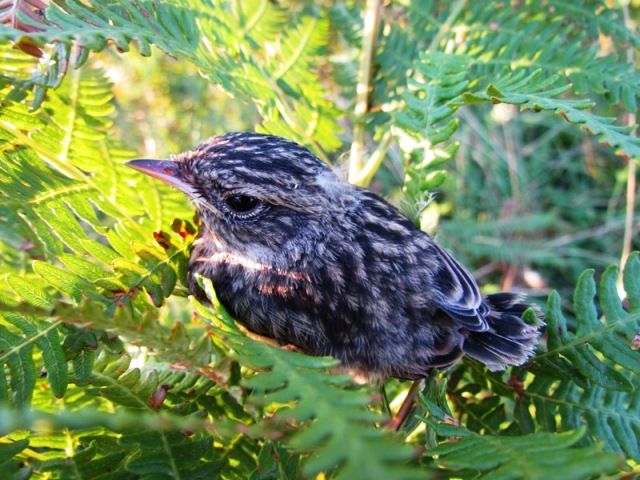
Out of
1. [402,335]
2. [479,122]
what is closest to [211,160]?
[402,335]

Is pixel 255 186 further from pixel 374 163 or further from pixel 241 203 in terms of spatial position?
pixel 374 163

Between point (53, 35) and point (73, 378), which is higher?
point (53, 35)

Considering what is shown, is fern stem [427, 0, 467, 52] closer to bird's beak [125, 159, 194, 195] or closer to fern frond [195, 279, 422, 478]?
bird's beak [125, 159, 194, 195]

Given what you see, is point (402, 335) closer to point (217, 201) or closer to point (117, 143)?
point (217, 201)

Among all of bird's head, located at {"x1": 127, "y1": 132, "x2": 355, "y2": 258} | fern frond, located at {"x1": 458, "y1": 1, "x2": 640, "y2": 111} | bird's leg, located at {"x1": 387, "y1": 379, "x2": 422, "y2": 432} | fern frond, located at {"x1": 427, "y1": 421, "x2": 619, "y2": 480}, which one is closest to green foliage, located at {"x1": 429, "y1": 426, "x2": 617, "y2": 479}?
fern frond, located at {"x1": 427, "y1": 421, "x2": 619, "y2": 480}

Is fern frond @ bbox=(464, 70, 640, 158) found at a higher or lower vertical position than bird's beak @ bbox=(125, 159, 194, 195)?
higher

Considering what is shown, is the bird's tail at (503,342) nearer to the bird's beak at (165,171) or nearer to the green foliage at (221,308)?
the green foliage at (221,308)
